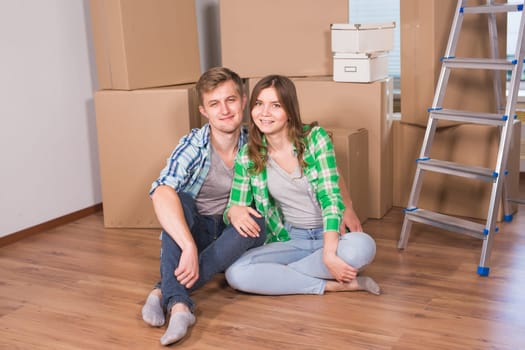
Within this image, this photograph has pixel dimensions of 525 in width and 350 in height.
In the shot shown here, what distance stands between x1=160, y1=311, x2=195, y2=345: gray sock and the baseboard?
1.32 m

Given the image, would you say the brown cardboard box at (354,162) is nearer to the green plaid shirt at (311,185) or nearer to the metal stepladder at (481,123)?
the metal stepladder at (481,123)

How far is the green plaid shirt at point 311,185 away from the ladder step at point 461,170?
0.62 m

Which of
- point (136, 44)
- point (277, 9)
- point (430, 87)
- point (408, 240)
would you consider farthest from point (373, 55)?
point (136, 44)

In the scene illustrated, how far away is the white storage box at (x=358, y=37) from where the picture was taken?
126 inches

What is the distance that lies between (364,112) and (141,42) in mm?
1059

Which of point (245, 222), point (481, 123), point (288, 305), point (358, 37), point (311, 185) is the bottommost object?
point (288, 305)

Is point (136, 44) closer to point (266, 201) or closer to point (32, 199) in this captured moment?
point (32, 199)

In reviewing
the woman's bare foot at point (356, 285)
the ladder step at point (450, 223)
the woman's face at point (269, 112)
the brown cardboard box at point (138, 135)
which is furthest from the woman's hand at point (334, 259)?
the brown cardboard box at point (138, 135)

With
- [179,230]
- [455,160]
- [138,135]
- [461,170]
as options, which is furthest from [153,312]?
[455,160]

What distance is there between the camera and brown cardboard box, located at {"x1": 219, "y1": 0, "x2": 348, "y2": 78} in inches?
136

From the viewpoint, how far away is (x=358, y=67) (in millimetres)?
3236

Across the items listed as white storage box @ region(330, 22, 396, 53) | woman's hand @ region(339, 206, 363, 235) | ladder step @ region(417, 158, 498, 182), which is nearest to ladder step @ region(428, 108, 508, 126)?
ladder step @ region(417, 158, 498, 182)

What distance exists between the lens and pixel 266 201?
A: 8.16 ft

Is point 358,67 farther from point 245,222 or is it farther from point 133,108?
point 245,222
